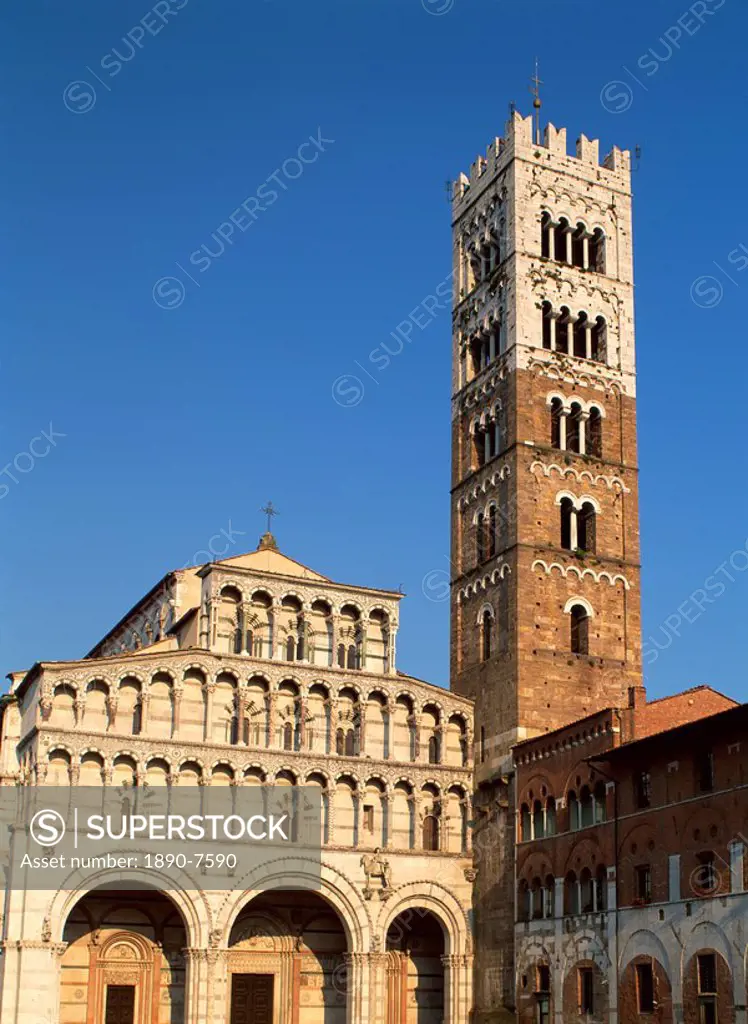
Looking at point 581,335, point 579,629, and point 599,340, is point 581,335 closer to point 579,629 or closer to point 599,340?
point 599,340

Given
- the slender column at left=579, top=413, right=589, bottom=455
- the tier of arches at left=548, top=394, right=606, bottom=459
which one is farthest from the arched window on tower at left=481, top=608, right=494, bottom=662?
the slender column at left=579, top=413, right=589, bottom=455

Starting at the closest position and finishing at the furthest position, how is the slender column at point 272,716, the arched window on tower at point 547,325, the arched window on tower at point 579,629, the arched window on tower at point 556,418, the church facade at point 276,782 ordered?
the church facade at point 276,782 < the slender column at point 272,716 < the arched window on tower at point 579,629 < the arched window on tower at point 556,418 < the arched window on tower at point 547,325

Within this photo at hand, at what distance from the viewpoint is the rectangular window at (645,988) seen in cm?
3912

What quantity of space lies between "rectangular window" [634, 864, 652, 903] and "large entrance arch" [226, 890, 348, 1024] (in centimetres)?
1224

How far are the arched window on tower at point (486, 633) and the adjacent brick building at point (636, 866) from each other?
5.23 metres

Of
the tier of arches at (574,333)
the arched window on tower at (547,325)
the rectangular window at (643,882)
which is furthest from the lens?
the tier of arches at (574,333)

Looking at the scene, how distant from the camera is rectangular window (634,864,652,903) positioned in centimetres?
3988

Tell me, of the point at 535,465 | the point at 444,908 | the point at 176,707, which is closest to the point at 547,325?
the point at 535,465

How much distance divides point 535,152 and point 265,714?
87.4ft

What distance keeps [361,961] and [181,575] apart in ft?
53.5

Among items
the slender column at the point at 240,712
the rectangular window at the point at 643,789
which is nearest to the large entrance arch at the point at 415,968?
the slender column at the point at 240,712

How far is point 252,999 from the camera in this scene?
47938 mm

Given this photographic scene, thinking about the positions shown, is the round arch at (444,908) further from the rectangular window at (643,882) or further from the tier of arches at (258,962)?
the rectangular window at (643,882)

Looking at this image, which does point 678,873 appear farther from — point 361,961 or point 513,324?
→ point 513,324
